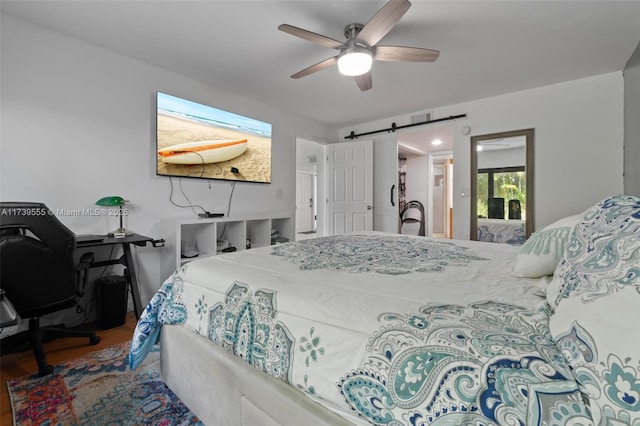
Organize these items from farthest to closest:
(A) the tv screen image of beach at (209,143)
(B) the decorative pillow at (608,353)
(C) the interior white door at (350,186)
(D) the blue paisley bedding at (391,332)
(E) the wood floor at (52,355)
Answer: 1. (C) the interior white door at (350,186)
2. (A) the tv screen image of beach at (209,143)
3. (E) the wood floor at (52,355)
4. (D) the blue paisley bedding at (391,332)
5. (B) the decorative pillow at (608,353)

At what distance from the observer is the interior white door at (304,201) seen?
7.88 metres

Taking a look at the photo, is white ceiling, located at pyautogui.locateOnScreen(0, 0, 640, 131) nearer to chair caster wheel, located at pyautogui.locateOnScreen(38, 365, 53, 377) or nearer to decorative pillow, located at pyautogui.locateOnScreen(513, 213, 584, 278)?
decorative pillow, located at pyautogui.locateOnScreen(513, 213, 584, 278)

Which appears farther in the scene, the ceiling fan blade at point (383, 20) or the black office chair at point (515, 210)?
the black office chair at point (515, 210)

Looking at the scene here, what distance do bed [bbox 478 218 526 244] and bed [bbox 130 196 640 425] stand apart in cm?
256

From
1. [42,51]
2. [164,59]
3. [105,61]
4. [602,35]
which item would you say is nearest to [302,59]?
[164,59]

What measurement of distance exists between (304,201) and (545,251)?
7.28 meters

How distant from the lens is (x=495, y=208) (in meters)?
3.64

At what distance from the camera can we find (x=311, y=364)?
0.82 m

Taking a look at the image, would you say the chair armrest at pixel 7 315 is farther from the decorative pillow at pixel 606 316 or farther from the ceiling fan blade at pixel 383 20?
the ceiling fan blade at pixel 383 20

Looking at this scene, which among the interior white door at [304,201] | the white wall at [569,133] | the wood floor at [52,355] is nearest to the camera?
the wood floor at [52,355]

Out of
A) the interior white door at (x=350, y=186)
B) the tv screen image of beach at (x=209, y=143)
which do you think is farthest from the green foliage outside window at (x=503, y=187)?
the tv screen image of beach at (x=209, y=143)

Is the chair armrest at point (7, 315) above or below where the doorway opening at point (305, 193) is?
below

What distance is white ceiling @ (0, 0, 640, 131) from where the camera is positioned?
1.91 meters

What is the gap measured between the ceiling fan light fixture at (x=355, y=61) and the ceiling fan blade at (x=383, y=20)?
8 centimetres
